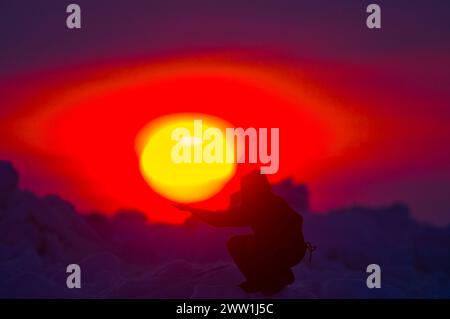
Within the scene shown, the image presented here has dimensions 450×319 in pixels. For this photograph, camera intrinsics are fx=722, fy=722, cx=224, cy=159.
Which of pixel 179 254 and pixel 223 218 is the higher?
pixel 223 218

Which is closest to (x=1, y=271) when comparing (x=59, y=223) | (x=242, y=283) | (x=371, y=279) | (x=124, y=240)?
(x=59, y=223)

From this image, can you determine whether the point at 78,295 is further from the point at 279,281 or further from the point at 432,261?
the point at 432,261

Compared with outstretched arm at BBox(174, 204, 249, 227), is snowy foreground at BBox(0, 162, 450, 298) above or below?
below

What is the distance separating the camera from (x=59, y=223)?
7.14m

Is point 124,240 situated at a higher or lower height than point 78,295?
higher

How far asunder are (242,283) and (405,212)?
5.78 feet

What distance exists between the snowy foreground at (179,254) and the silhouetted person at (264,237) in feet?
0.54

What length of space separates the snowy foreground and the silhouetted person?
165 millimetres

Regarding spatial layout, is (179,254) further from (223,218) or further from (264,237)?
(264,237)

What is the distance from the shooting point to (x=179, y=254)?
7047 mm

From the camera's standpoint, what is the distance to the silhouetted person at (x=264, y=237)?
6.82 m

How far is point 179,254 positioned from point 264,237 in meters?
0.86

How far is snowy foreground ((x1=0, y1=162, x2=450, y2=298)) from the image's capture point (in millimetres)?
6988

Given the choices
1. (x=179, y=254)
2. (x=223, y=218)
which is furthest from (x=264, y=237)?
(x=179, y=254)
